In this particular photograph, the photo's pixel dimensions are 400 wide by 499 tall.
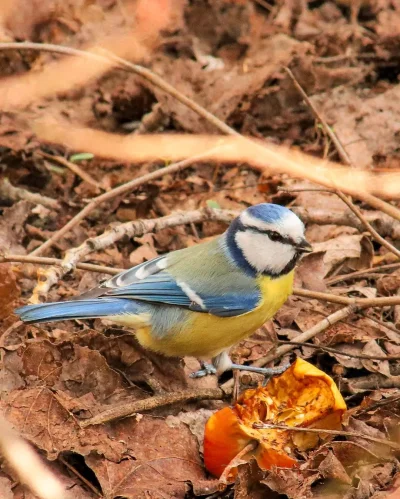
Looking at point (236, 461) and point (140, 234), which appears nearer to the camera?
point (236, 461)

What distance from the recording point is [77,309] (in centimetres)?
354

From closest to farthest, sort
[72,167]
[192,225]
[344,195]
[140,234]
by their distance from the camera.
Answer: [344,195] < [140,234] < [192,225] < [72,167]

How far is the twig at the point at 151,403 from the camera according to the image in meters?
3.24

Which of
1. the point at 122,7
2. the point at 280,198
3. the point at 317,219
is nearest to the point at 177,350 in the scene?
the point at 317,219

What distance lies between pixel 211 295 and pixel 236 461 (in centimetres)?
92

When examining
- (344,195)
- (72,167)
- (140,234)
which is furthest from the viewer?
(72,167)

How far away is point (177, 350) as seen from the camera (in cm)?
374

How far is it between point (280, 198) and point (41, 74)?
215cm

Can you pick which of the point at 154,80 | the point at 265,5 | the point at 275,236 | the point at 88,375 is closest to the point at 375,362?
the point at 275,236

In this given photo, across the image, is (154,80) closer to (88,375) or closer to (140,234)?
(140,234)

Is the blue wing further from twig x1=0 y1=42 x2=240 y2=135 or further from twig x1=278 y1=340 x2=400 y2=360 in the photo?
twig x1=0 y1=42 x2=240 y2=135

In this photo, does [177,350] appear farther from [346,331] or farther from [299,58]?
[299,58]

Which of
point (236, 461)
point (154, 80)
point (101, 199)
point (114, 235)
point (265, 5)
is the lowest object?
point (236, 461)

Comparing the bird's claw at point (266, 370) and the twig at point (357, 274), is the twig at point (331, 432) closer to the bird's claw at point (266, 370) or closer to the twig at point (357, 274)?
the bird's claw at point (266, 370)
